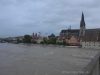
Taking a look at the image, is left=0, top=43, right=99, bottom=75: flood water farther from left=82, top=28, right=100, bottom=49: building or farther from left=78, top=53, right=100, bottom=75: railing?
left=82, top=28, right=100, bottom=49: building

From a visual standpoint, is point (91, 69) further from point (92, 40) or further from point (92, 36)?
point (92, 36)

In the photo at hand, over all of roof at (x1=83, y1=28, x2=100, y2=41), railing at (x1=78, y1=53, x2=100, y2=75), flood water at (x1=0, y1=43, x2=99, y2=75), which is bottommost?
flood water at (x1=0, y1=43, x2=99, y2=75)

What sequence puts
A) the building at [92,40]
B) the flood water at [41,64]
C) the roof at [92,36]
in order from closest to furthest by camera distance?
the flood water at [41,64] → the building at [92,40] → the roof at [92,36]

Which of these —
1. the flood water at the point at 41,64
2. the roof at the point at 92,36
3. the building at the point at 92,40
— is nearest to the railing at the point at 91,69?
the flood water at the point at 41,64

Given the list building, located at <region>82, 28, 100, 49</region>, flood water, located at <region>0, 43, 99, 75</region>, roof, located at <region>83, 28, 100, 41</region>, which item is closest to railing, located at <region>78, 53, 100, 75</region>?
flood water, located at <region>0, 43, 99, 75</region>

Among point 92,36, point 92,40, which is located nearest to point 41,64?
point 92,40

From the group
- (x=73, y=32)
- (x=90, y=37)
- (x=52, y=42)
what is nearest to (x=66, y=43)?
(x=52, y=42)

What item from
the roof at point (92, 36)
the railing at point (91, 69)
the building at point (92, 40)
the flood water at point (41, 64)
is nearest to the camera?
the railing at point (91, 69)

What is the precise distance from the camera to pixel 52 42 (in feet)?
290

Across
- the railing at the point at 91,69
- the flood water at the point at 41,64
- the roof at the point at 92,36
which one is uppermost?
the roof at the point at 92,36

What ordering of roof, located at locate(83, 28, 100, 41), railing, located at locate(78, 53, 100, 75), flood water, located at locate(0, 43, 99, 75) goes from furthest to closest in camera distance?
roof, located at locate(83, 28, 100, 41), flood water, located at locate(0, 43, 99, 75), railing, located at locate(78, 53, 100, 75)

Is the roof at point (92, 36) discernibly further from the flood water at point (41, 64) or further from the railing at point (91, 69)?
the railing at point (91, 69)

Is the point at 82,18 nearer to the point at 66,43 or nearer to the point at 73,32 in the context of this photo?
the point at 73,32

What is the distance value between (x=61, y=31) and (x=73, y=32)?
9.41 m
